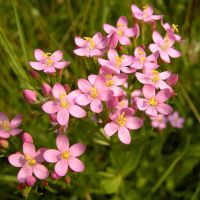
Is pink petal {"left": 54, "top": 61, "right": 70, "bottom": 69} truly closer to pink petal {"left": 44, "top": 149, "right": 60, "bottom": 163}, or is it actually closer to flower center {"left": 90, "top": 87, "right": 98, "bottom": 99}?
flower center {"left": 90, "top": 87, "right": 98, "bottom": 99}

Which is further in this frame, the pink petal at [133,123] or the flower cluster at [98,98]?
the pink petal at [133,123]

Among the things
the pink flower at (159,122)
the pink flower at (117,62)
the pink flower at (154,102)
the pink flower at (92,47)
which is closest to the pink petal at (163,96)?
the pink flower at (154,102)

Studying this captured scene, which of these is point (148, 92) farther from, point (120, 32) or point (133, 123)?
point (120, 32)

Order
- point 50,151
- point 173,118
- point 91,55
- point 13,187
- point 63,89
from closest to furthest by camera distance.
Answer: point 50,151 → point 63,89 → point 91,55 → point 13,187 → point 173,118

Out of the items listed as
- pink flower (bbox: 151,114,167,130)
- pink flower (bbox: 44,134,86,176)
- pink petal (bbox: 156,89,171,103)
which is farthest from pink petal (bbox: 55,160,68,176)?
pink flower (bbox: 151,114,167,130)

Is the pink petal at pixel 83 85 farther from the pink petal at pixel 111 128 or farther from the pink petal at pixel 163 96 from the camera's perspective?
the pink petal at pixel 163 96

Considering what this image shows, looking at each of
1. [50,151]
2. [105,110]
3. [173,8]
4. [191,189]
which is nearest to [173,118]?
[191,189]

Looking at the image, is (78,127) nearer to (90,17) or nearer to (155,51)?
(155,51)
